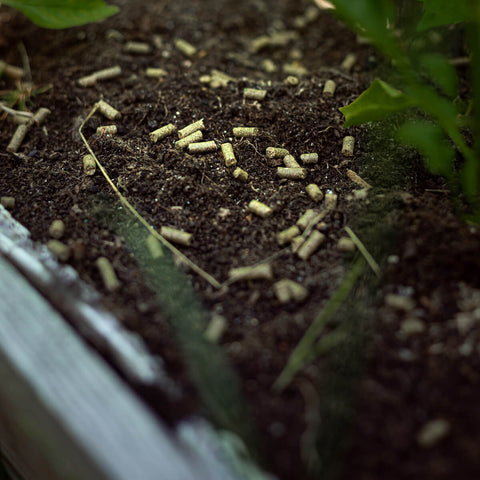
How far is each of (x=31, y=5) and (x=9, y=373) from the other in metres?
1.02

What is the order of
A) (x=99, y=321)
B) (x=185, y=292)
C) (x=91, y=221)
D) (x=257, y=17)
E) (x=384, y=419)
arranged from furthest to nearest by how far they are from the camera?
(x=257, y=17)
(x=91, y=221)
(x=185, y=292)
(x=99, y=321)
(x=384, y=419)

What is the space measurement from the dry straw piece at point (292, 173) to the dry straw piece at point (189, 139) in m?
0.24

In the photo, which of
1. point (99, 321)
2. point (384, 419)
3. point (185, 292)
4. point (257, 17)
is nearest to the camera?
point (384, 419)

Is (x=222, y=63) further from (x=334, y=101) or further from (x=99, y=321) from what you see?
(x=99, y=321)

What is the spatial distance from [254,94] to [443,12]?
0.55 meters

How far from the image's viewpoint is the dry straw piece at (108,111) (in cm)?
141

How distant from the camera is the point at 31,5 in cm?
137

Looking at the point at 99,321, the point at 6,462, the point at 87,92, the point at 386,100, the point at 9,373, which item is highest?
the point at 386,100

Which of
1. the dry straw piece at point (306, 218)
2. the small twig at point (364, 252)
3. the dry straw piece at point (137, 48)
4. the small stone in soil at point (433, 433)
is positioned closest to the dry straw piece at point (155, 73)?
the dry straw piece at point (137, 48)

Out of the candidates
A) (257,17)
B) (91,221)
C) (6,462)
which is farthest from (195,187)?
(257,17)

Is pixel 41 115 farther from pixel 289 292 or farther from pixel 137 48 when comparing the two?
pixel 289 292

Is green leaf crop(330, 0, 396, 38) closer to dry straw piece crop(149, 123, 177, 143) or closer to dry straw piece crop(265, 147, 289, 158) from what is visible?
dry straw piece crop(265, 147, 289, 158)

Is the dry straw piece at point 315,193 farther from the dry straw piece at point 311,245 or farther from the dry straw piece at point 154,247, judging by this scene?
the dry straw piece at point 154,247

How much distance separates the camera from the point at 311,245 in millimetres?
1085
